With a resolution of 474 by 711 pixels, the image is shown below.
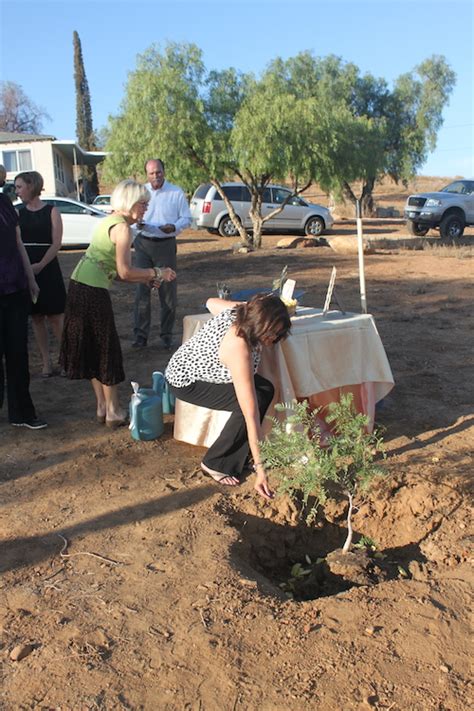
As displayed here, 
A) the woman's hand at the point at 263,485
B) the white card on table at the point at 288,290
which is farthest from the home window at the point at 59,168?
the woman's hand at the point at 263,485

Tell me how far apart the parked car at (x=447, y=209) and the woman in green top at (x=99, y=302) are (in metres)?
16.6

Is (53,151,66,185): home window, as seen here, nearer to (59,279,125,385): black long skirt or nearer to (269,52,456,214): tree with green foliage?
(269,52,456,214): tree with green foliage

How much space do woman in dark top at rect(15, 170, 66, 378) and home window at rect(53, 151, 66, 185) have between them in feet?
83.2

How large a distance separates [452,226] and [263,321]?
1801 centimetres

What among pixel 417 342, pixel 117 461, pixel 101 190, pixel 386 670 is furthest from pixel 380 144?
pixel 101 190

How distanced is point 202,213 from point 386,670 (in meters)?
19.2

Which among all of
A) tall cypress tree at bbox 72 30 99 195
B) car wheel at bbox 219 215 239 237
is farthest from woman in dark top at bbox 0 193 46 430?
tall cypress tree at bbox 72 30 99 195

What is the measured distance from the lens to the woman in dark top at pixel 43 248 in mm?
5512

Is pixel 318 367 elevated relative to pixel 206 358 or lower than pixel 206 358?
lower

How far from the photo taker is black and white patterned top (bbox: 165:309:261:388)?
12.9ft

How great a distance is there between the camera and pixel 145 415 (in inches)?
182

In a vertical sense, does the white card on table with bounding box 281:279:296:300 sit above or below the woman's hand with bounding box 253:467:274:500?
above

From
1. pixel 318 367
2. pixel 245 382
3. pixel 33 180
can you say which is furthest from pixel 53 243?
pixel 245 382

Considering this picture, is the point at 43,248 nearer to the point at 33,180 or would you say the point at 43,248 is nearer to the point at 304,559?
the point at 33,180
